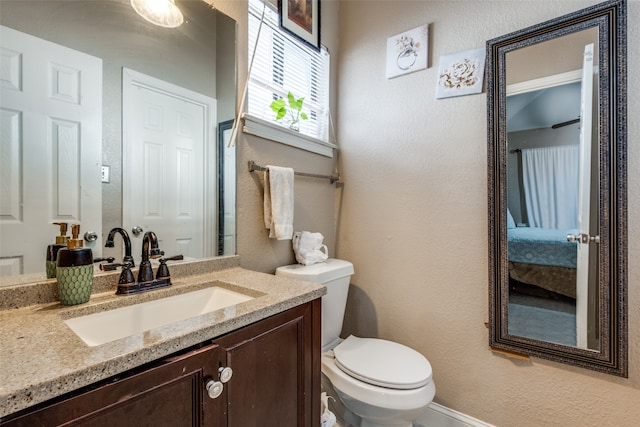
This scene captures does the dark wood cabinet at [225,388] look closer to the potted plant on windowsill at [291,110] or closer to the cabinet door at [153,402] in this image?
the cabinet door at [153,402]

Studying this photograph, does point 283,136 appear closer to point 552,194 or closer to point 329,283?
point 329,283

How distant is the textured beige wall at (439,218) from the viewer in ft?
4.07

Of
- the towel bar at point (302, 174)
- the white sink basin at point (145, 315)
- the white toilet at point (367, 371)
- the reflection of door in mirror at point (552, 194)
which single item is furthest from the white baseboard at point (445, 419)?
the towel bar at point (302, 174)

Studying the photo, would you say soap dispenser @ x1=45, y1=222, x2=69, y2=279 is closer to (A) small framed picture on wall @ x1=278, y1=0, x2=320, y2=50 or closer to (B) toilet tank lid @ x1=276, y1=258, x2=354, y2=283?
(B) toilet tank lid @ x1=276, y1=258, x2=354, y2=283

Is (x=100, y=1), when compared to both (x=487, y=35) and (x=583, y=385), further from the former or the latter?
(x=583, y=385)

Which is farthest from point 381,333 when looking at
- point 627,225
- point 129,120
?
point 129,120

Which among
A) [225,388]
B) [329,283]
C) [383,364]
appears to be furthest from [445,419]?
[225,388]

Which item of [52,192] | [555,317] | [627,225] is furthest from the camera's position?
[555,317]

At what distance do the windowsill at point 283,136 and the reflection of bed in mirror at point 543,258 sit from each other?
1072 mm

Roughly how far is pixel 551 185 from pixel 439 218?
48 cm

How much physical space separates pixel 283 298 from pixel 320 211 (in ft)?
3.28

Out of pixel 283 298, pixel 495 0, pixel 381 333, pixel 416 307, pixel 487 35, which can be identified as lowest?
pixel 381 333

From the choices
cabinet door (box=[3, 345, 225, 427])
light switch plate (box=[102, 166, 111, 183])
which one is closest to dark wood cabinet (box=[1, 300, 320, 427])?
cabinet door (box=[3, 345, 225, 427])

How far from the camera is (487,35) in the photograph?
1444mm
